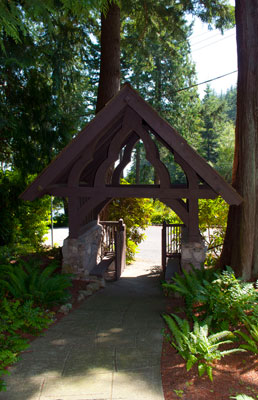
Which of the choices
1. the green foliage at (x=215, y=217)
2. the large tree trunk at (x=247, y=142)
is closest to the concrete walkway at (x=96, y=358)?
the large tree trunk at (x=247, y=142)

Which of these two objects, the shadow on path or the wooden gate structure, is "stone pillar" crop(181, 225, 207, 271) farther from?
the shadow on path

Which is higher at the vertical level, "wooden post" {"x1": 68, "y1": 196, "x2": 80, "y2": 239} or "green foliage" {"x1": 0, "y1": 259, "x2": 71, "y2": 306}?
"wooden post" {"x1": 68, "y1": 196, "x2": 80, "y2": 239}

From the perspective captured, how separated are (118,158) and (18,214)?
614 centimetres

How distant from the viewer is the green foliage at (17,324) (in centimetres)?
475

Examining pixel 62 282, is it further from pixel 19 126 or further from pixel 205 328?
pixel 19 126

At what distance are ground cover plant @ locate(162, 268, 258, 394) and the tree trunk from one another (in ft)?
24.3

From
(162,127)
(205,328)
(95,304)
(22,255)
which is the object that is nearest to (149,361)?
→ (205,328)

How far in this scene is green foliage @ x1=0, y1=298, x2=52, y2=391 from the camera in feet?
15.6

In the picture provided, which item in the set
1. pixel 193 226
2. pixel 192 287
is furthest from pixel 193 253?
pixel 192 287

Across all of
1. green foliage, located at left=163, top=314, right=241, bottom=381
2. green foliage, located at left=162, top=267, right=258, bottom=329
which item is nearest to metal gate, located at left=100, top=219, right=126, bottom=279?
green foliage, located at left=162, top=267, right=258, bottom=329

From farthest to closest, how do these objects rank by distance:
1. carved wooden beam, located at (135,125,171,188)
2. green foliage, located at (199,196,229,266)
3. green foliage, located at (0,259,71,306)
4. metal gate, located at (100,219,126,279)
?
metal gate, located at (100,219,126,279) < green foliage, located at (199,196,229,266) < carved wooden beam, located at (135,125,171,188) < green foliage, located at (0,259,71,306)

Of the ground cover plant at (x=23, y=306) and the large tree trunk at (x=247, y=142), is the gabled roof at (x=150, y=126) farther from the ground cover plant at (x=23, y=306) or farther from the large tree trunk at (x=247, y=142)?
the ground cover plant at (x=23, y=306)

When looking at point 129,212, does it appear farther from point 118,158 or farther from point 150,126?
point 150,126

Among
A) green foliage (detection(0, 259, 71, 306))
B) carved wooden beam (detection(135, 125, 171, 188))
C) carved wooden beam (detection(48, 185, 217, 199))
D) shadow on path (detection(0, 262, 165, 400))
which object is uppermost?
carved wooden beam (detection(135, 125, 171, 188))
